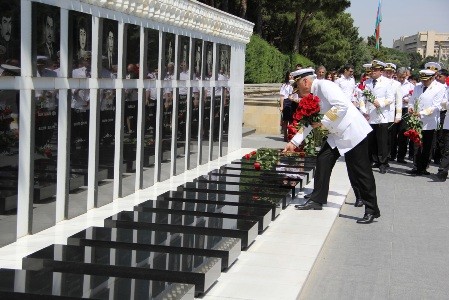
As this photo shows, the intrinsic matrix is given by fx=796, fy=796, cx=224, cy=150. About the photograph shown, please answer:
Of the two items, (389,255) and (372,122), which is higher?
(372,122)

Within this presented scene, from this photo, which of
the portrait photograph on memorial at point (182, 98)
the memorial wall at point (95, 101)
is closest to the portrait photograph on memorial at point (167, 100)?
the memorial wall at point (95, 101)

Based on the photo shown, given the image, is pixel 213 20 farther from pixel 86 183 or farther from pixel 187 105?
pixel 86 183

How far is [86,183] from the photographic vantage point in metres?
8.97

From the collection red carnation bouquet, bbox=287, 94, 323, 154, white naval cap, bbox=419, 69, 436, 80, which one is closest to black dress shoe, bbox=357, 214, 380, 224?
red carnation bouquet, bbox=287, 94, 323, 154

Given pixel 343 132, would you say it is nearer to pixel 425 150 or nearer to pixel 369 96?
pixel 369 96

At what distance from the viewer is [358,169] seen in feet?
31.5

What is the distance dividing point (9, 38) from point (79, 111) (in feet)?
5.70

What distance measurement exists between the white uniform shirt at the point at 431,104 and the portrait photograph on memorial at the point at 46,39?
29.3 feet

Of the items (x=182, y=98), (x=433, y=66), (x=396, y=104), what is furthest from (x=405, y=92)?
(x=182, y=98)

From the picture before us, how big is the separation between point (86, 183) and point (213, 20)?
5.59 meters

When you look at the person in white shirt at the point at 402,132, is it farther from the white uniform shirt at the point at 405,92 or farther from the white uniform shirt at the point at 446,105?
the white uniform shirt at the point at 446,105

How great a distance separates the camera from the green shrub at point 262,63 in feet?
120

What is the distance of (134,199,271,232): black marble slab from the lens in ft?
26.6

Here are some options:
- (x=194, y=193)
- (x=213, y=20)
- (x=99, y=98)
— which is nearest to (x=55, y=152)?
(x=99, y=98)
